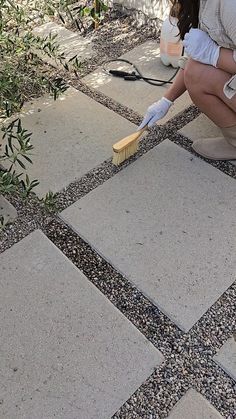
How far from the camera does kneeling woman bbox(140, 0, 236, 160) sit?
1.51 metres

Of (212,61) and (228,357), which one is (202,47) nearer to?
(212,61)

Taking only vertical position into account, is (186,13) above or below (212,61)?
above

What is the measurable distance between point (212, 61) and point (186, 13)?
214 millimetres

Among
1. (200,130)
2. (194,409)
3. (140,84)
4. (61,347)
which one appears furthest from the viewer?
(140,84)

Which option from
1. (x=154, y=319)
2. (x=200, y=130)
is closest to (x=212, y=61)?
(x=200, y=130)

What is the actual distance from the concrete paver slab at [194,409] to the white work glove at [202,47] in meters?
1.11

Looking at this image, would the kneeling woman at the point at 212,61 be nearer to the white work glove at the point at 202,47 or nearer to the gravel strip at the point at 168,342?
the white work glove at the point at 202,47

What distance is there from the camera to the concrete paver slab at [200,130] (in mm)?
1919

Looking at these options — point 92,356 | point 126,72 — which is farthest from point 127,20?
point 92,356

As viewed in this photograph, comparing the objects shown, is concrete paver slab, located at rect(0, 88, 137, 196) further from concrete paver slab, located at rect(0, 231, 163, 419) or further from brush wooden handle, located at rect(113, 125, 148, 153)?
concrete paver slab, located at rect(0, 231, 163, 419)

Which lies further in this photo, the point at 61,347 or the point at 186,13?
the point at 186,13

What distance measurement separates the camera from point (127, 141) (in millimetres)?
1780

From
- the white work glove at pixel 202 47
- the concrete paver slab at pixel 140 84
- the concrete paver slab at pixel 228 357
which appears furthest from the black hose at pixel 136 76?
the concrete paver slab at pixel 228 357

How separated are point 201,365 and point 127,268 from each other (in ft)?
1.27
